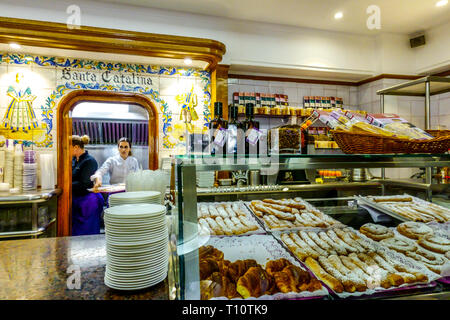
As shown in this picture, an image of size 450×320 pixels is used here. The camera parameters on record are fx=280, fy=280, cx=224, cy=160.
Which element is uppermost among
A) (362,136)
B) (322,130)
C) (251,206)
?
(322,130)

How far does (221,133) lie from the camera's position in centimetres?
112

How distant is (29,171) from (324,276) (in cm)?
348

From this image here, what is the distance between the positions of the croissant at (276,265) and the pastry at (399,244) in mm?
443

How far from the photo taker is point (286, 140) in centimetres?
103

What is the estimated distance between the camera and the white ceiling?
11.7 ft

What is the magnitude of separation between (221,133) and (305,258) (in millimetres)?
→ 570

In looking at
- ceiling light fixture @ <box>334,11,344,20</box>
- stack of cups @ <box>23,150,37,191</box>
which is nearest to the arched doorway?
stack of cups @ <box>23,150,37,191</box>

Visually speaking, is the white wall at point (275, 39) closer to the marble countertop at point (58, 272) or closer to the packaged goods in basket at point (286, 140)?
the marble countertop at point (58, 272)


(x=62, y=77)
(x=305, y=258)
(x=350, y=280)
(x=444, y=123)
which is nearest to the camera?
(x=350, y=280)

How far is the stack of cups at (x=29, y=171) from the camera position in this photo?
322cm

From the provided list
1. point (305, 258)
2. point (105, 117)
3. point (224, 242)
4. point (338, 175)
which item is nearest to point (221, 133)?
point (224, 242)

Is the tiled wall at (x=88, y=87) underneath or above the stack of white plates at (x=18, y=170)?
above

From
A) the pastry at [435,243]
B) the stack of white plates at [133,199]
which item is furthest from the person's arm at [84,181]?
Answer: the pastry at [435,243]
